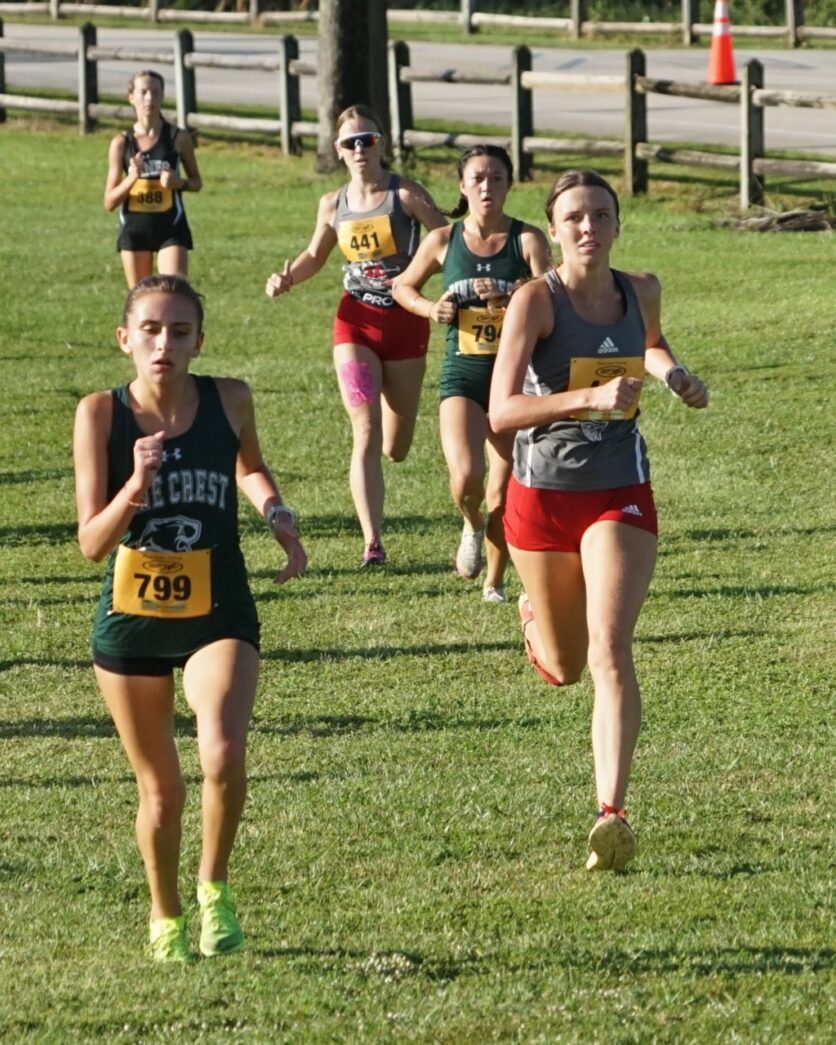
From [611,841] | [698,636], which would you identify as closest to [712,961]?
[611,841]

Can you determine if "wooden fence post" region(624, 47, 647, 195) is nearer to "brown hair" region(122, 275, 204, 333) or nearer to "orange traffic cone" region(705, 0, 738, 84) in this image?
"orange traffic cone" region(705, 0, 738, 84)

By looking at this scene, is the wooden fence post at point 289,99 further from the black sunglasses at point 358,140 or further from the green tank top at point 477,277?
the green tank top at point 477,277

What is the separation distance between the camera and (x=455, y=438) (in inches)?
390

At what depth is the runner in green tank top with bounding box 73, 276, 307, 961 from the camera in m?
5.53

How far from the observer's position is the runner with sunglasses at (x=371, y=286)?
34.7 ft

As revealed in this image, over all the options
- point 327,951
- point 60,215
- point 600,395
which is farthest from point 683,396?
point 60,215

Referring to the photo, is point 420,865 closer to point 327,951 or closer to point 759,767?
point 327,951

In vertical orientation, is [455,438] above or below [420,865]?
above

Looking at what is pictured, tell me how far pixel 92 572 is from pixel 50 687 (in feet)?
7.19

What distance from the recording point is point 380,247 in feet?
34.7

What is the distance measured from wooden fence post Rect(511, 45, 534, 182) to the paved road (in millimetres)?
1644

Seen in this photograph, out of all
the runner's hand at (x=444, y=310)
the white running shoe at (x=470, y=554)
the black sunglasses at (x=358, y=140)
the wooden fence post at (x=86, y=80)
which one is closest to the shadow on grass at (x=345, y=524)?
the white running shoe at (x=470, y=554)

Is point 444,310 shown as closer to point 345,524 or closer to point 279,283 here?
point 279,283

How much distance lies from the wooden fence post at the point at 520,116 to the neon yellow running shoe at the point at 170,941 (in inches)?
741
